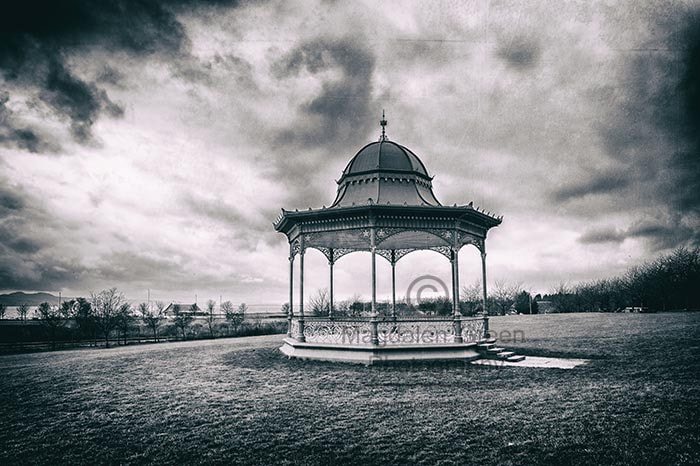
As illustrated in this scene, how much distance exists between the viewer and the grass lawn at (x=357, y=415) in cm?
650

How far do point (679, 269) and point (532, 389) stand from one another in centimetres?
5560

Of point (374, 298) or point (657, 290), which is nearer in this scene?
point (374, 298)

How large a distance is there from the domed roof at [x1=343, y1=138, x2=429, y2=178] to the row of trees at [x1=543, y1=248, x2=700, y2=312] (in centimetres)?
4198

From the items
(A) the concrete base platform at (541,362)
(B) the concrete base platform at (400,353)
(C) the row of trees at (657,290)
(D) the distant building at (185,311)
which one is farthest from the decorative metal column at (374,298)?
(D) the distant building at (185,311)

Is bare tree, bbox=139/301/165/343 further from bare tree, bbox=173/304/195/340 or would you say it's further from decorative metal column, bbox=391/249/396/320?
decorative metal column, bbox=391/249/396/320

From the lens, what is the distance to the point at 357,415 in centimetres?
845

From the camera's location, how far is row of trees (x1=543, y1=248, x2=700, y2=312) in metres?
50.3

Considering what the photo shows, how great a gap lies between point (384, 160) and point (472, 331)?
730 centimetres

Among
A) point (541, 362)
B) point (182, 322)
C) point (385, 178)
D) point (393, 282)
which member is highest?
point (385, 178)

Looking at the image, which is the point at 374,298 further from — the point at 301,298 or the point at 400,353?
the point at 301,298

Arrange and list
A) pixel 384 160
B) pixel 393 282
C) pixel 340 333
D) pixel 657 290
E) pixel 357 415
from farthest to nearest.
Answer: pixel 657 290 < pixel 393 282 < pixel 384 160 < pixel 340 333 < pixel 357 415

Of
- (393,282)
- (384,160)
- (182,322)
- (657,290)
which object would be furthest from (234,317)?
(657,290)

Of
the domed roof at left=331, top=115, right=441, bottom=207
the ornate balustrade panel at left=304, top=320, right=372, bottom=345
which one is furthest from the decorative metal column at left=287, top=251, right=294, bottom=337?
the domed roof at left=331, top=115, right=441, bottom=207

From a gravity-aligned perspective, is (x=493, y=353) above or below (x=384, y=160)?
below
